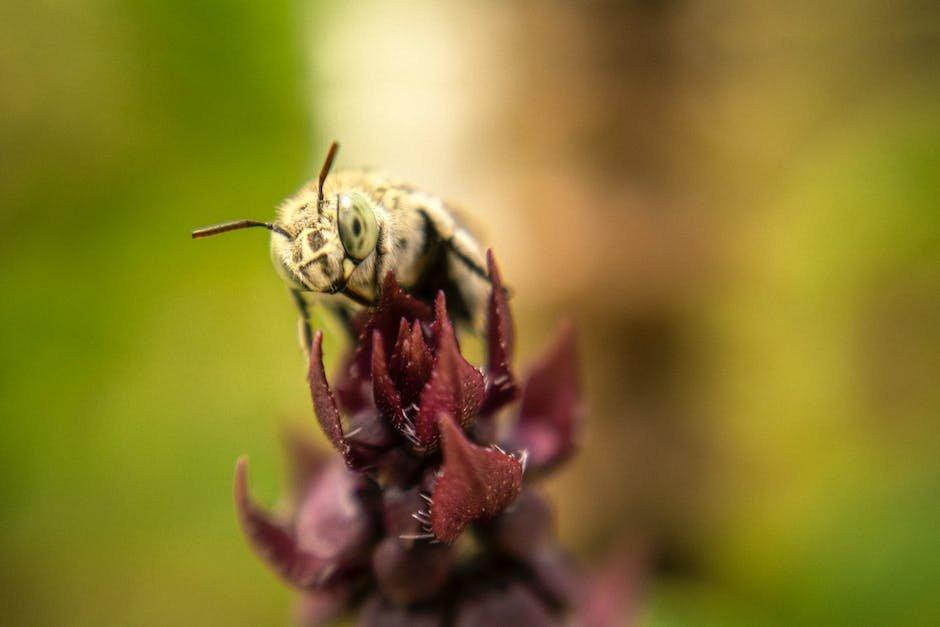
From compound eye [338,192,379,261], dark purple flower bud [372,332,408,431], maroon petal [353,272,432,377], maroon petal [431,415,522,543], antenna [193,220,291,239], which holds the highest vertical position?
compound eye [338,192,379,261]

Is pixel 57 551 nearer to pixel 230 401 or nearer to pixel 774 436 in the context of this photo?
pixel 230 401

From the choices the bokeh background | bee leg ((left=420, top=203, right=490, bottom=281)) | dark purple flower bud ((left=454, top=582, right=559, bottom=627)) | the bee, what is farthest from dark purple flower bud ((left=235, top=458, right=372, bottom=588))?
the bokeh background

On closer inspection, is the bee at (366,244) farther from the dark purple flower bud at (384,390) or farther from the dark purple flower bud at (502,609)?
the dark purple flower bud at (502,609)

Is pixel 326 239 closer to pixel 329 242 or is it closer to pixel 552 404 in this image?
pixel 329 242

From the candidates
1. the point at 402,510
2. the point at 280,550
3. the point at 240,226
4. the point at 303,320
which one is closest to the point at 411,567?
the point at 402,510

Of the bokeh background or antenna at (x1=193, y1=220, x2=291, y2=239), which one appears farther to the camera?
the bokeh background

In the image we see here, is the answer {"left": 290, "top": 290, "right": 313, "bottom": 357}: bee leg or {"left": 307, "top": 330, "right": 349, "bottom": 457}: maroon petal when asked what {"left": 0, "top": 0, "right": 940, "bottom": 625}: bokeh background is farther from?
{"left": 307, "top": 330, "right": 349, "bottom": 457}: maroon petal

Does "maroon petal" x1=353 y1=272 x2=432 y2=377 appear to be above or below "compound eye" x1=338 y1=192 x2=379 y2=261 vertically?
below
